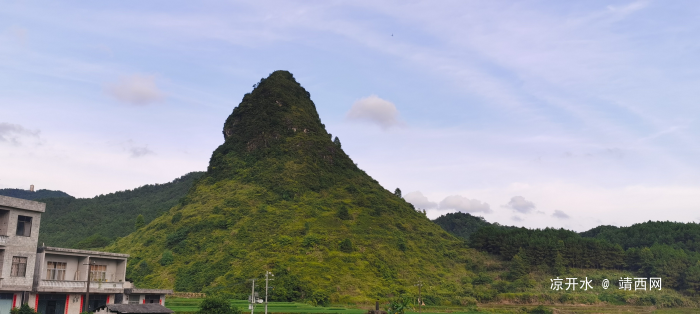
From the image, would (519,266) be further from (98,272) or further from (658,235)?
(98,272)

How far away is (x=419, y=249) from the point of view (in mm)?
131125

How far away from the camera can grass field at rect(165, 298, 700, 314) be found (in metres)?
81.1

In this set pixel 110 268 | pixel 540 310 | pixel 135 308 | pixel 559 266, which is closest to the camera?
pixel 135 308

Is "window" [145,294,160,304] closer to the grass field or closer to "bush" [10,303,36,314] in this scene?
the grass field

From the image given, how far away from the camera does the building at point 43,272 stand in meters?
47.1

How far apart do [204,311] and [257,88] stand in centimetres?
12779

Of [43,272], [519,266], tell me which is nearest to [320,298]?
[43,272]

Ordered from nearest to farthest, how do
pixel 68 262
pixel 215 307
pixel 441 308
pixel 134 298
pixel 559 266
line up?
pixel 68 262 < pixel 215 307 < pixel 134 298 < pixel 441 308 < pixel 559 266

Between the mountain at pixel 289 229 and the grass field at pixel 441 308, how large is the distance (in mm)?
5795

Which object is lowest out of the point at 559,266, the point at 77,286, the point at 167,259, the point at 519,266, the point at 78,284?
the point at 77,286

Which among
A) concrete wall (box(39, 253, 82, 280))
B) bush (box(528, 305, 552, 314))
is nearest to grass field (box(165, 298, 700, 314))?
bush (box(528, 305, 552, 314))

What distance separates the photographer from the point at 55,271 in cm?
5144

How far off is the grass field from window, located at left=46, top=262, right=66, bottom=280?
21093 millimetres

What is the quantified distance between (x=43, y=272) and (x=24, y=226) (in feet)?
13.6
